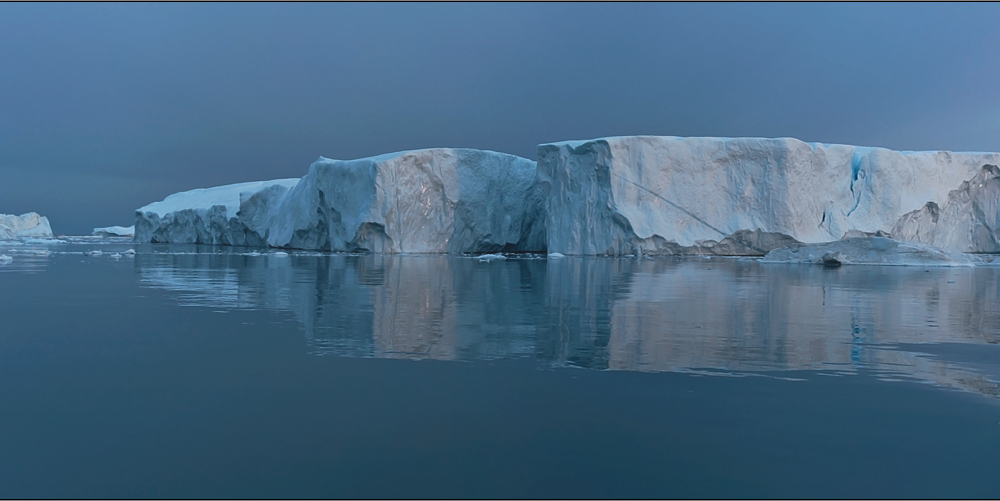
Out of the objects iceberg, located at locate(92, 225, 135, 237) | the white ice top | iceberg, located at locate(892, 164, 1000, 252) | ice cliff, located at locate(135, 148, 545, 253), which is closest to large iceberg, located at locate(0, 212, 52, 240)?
iceberg, located at locate(92, 225, 135, 237)

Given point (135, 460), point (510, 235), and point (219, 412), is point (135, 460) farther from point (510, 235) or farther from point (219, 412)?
point (510, 235)

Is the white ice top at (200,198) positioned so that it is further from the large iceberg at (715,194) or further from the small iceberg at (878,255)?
the small iceberg at (878,255)

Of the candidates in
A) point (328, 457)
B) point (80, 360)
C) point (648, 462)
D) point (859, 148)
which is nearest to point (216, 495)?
point (328, 457)

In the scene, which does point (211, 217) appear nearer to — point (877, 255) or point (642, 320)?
point (877, 255)

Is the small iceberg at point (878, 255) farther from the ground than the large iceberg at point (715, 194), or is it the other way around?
the large iceberg at point (715, 194)

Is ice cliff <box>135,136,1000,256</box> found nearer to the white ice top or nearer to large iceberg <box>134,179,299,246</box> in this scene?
large iceberg <box>134,179,299,246</box>

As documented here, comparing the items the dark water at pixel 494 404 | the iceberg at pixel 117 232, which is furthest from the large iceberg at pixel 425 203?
the iceberg at pixel 117 232
